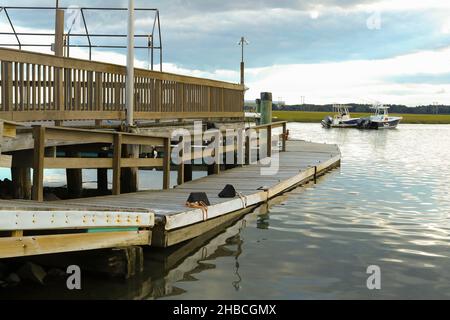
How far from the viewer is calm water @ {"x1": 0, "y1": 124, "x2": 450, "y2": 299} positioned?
753 centimetres

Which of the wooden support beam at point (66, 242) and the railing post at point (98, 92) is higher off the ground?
the railing post at point (98, 92)

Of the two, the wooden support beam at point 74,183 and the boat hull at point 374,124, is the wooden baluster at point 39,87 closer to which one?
the wooden support beam at point 74,183

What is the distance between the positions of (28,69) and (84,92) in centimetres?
212

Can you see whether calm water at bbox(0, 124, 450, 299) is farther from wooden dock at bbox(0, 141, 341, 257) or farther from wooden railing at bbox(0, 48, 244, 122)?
wooden railing at bbox(0, 48, 244, 122)

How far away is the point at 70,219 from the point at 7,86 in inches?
157

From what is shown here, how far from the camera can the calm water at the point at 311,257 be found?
7531mm

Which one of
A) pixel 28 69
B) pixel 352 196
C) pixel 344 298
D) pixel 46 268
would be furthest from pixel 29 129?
pixel 352 196

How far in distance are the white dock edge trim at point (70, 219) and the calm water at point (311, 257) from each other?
28.6 inches

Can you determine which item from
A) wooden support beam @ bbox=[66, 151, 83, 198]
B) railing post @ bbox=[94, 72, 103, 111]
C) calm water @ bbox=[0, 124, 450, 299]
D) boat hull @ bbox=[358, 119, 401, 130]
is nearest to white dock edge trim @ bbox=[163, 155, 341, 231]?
calm water @ bbox=[0, 124, 450, 299]

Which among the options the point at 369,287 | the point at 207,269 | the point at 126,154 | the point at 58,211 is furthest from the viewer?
the point at 126,154

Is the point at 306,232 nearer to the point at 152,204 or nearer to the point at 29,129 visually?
the point at 152,204

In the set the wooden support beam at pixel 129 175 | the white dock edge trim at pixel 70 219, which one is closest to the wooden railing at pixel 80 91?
the wooden support beam at pixel 129 175

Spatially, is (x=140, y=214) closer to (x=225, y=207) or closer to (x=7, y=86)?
(x=225, y=207)
